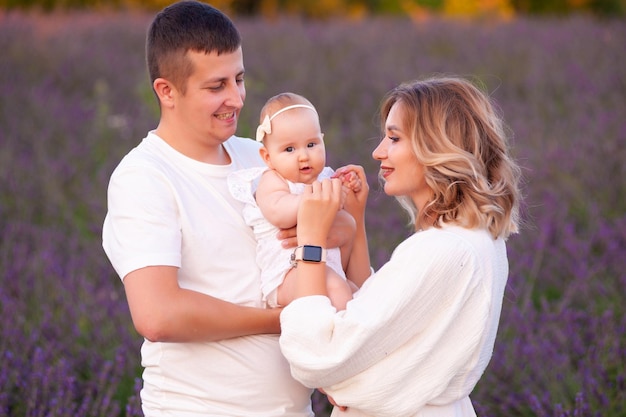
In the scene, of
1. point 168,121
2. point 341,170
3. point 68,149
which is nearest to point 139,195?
point 168,121

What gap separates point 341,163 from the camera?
6.62 m

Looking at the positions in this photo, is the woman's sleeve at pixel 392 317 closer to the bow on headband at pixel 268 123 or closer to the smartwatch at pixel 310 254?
the smartwatch at pixel 310 254

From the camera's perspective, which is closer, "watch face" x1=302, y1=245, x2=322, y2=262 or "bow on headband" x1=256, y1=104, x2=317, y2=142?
"watch face" x1=302, y1=245, x2=322, y2=262

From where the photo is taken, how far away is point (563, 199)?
19.6ft

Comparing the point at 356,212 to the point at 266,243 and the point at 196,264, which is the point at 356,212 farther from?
the point at 196,264

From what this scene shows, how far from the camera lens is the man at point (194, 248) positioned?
7.55 ft

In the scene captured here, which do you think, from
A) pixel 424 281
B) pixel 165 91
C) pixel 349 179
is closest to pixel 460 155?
pixel 424 281

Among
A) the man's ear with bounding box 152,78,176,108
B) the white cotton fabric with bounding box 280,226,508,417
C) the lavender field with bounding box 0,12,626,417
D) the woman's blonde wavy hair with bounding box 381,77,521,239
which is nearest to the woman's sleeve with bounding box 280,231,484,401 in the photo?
the white cotton fabric with bounding box 280,226,508,417

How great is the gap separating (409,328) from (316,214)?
0.42m

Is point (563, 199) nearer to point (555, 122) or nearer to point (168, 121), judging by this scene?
point (555, 122)

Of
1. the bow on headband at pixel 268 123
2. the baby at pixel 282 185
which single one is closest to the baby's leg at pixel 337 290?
the baby at pixel 282 185

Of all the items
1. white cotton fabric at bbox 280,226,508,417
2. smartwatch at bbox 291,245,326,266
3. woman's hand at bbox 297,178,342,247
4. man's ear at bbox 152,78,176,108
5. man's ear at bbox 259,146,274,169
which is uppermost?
man's ear at bbox 152,78,176,108

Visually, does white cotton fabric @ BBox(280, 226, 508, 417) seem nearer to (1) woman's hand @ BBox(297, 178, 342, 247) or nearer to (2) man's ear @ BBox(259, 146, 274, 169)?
(1) woman's hand @ BBox(297, 178, 342, 247)

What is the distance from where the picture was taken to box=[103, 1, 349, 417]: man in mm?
2301
